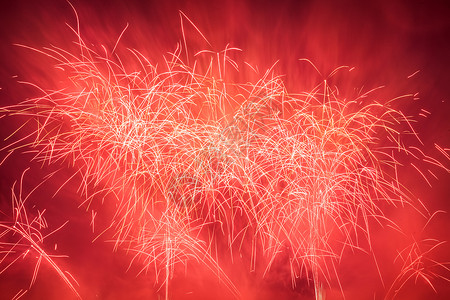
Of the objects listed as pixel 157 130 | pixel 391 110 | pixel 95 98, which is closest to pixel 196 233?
pixel 157 130

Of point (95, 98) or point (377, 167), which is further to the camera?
point (377, 167)

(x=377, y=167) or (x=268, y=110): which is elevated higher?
(x=268, y=110)

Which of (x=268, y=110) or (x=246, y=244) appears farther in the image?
(x=246, y=244)

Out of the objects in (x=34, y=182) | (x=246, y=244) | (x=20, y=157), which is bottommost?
(x=246, y=244)

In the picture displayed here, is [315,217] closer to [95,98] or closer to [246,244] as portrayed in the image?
[246,244]

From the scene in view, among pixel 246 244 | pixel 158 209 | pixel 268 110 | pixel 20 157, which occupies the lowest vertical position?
pixel 246 244

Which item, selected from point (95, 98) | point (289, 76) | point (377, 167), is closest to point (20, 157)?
point (95, 98)

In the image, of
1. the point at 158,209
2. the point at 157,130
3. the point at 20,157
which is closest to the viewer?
the point at 157,130

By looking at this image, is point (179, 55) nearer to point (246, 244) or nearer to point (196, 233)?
point (196, 233)

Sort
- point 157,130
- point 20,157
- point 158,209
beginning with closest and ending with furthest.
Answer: point 157,130, point 158,209, point 20,157
